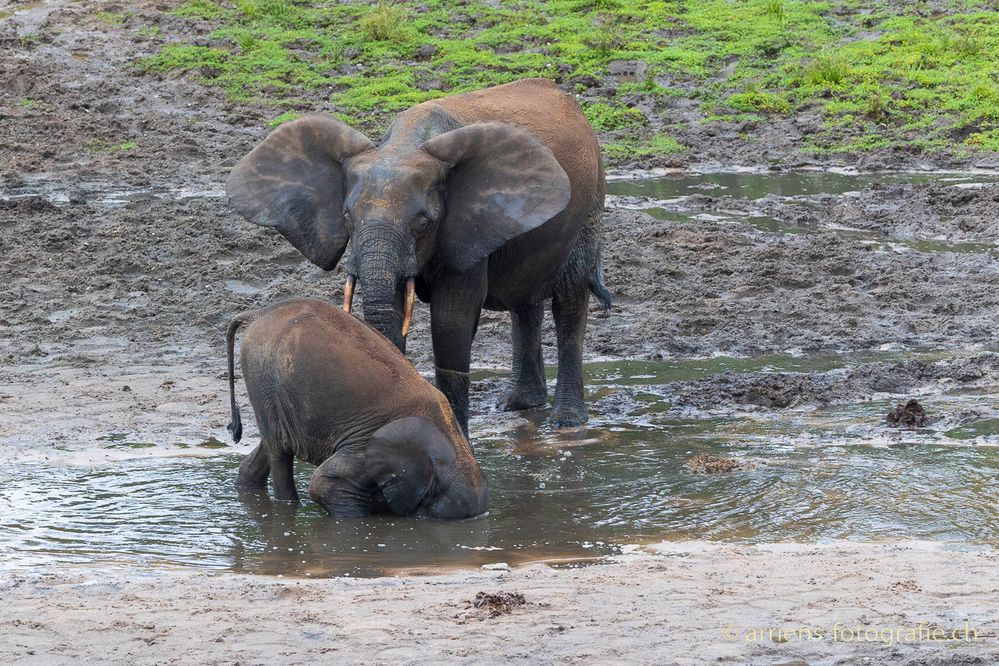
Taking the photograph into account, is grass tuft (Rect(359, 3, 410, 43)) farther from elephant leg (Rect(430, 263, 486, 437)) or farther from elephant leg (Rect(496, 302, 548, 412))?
elephant leg (Rect(430, 263, 486, 437))

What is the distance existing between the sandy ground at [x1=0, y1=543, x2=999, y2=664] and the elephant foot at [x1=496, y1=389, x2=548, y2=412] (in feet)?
12.2

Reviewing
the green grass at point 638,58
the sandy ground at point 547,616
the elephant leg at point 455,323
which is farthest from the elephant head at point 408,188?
the green grass at point 638,58

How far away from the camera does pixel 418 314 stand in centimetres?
1203

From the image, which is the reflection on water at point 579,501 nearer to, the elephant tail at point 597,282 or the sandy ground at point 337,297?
the sandy ground at point 337,297

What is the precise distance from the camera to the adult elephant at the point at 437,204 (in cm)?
787

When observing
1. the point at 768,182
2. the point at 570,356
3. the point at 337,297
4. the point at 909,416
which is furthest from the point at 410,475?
the point at 768,182

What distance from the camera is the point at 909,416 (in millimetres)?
8977

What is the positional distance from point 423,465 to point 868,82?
14.0m

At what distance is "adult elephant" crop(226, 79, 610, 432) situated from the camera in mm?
7871

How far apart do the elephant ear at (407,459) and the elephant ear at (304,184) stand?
4.56 ft

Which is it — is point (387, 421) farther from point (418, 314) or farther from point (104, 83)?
point (104, 83)

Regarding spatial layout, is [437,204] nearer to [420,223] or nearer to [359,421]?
[420,223]

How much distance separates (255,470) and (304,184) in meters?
1.60

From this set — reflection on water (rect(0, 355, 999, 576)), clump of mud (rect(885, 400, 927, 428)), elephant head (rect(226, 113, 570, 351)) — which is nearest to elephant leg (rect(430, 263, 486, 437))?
elephant head (rect(226, 113, 570, 351))
